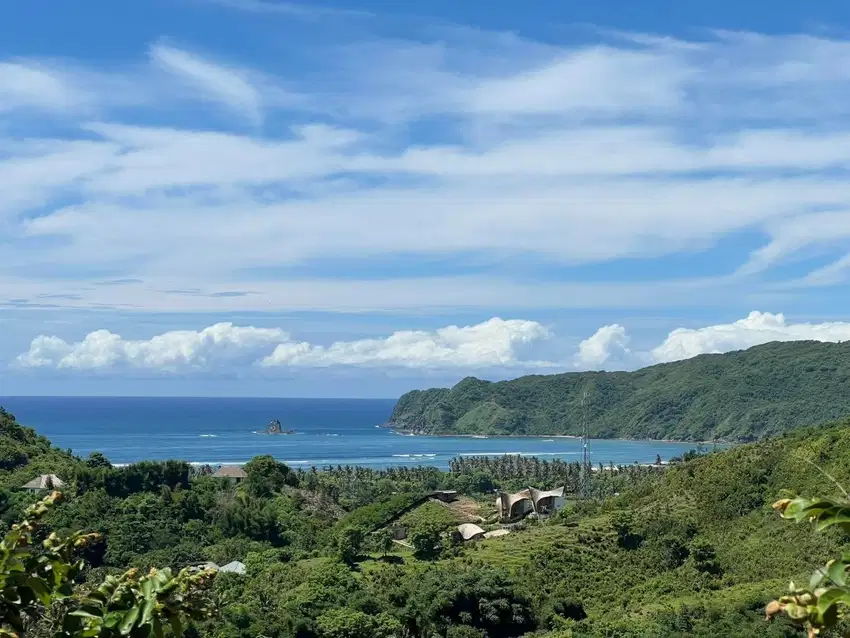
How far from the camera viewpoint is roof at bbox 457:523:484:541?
128 feet

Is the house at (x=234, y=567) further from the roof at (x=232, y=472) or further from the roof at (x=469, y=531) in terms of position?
the roof at (x=232, y=472)

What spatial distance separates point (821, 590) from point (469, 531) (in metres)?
38.2

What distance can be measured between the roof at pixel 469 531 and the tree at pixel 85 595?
36227 mm

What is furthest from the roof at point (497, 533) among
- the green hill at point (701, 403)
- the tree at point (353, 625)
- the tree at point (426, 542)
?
the green hill at point (701, 403)

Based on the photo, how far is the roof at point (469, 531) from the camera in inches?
1542

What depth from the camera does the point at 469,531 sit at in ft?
130

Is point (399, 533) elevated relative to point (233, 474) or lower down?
lower down

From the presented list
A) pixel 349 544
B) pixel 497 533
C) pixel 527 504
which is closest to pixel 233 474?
pixel 527 504

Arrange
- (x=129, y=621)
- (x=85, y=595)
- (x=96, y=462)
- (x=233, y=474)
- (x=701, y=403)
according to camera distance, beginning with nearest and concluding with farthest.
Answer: (x=129, y=621) < (x=85, y=595) < (x=96, y=462) < (x=233, y=474) < (x=701, y=403)

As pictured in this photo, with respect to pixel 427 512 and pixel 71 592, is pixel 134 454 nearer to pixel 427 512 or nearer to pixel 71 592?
pixel 427 512

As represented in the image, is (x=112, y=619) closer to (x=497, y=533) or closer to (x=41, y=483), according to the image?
(x=497, y=533)

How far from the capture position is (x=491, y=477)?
83938 mm

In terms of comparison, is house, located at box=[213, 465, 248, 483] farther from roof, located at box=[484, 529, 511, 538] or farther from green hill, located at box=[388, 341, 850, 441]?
green hill, located at box=[388, 341, 850, 441]

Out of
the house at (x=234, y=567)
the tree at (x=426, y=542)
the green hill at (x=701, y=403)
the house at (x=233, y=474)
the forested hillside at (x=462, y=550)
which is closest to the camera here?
the forested hillside at (x=462, y=550)
